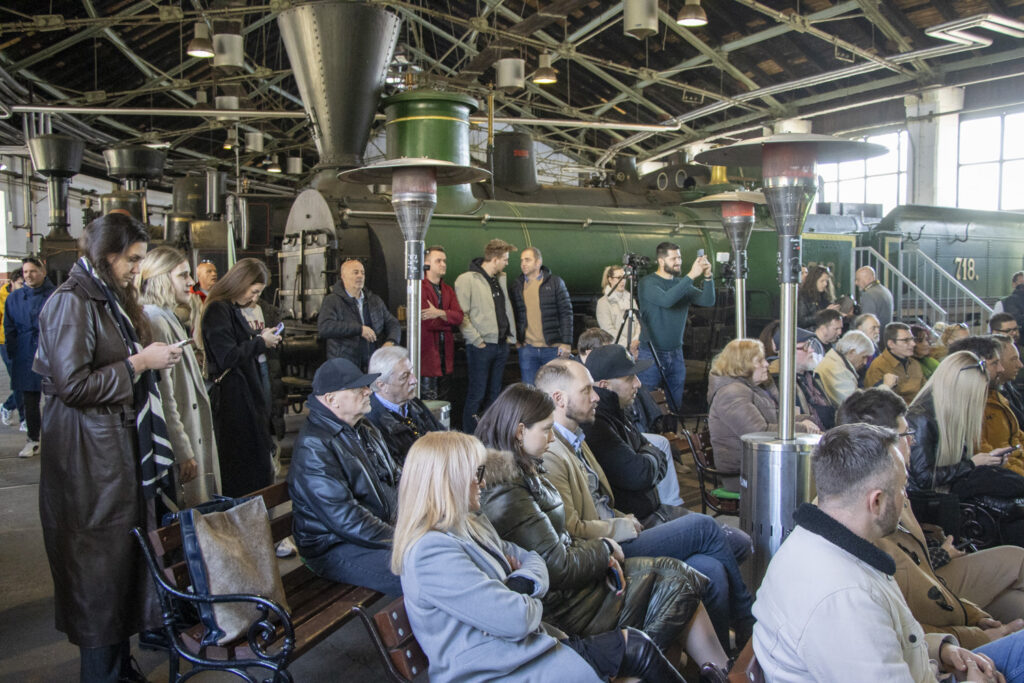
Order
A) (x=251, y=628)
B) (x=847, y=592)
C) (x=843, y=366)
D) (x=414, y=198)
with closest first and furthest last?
1. (x=847, y=592)
2. (x=251, y=628)
3. (x=414, y=198)
4. (x=843, y=366)

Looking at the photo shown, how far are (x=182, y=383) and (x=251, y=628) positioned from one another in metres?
1.39

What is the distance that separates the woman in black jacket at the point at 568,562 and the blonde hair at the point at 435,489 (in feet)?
1.36

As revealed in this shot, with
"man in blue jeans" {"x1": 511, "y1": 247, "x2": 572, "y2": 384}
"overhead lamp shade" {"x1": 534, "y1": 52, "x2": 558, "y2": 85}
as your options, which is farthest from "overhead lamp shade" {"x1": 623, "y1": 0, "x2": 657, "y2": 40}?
"man in blue jeans" {"x1": 511, "y1": 247, "x2": 572, "y2": 384}

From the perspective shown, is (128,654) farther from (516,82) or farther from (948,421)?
(516,82)

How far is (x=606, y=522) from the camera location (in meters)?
3.09

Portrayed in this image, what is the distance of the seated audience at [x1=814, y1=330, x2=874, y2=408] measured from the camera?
564 cm

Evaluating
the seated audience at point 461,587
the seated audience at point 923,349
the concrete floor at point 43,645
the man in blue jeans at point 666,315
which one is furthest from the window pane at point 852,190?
the seated audience at point 461,587

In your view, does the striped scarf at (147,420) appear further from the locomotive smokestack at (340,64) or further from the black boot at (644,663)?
the locomotive smokestack at (340,64)

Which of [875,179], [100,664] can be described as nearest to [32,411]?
[100,664]

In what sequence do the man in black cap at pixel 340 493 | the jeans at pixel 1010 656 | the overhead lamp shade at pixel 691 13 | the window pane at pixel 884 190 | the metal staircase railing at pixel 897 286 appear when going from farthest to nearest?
the window pane at pixel 884 190 < the overhead lamp shade at pixel 691 13 < the metal staircase railing at pixel 897 286 < the man in black cap at pixel 340 493 < the jeans at pixel 1010 656

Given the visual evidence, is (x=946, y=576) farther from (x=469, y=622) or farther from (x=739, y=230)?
(x=739, y=230)

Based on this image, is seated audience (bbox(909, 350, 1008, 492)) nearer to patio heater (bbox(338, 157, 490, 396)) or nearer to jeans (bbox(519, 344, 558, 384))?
patio heater (bbox(338, 157, 490, 396))

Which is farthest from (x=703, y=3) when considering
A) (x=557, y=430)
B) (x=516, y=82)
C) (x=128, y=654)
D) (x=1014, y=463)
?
(x=128, y=654)

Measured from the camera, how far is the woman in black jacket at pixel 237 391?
4.04 meters
